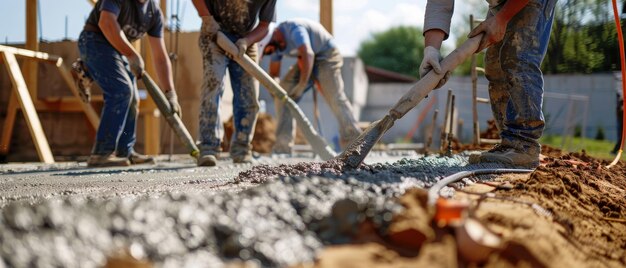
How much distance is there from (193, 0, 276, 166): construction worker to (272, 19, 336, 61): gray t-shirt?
4.42 ft

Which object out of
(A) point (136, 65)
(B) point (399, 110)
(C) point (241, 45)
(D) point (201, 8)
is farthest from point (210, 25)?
(B) point (399, 110)

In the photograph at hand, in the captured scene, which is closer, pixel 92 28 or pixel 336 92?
pixel 92 28

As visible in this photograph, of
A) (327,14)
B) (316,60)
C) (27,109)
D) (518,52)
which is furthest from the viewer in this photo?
(327,14)

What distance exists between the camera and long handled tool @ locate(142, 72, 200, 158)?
171 inches

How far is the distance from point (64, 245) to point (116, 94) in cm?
355

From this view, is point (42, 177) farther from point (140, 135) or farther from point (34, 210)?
point (140, 135)

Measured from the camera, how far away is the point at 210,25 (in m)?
4.32

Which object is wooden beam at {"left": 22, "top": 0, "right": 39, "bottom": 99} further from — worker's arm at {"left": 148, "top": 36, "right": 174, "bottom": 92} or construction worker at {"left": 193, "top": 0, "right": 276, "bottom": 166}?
construction worker at {"left": 193, "top": 0, "right": 276, "bottom": 166}

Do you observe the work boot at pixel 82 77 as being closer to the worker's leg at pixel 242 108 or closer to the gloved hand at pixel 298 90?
the worker's leg at pixel 242 108

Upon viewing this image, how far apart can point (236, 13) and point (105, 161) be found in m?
1.54

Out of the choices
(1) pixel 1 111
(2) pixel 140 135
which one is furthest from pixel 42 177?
(1) pixel 1 111

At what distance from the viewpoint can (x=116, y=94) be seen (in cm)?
444

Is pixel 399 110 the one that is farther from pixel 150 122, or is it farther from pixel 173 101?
pixel 150 122

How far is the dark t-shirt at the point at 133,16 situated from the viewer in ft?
14.2
